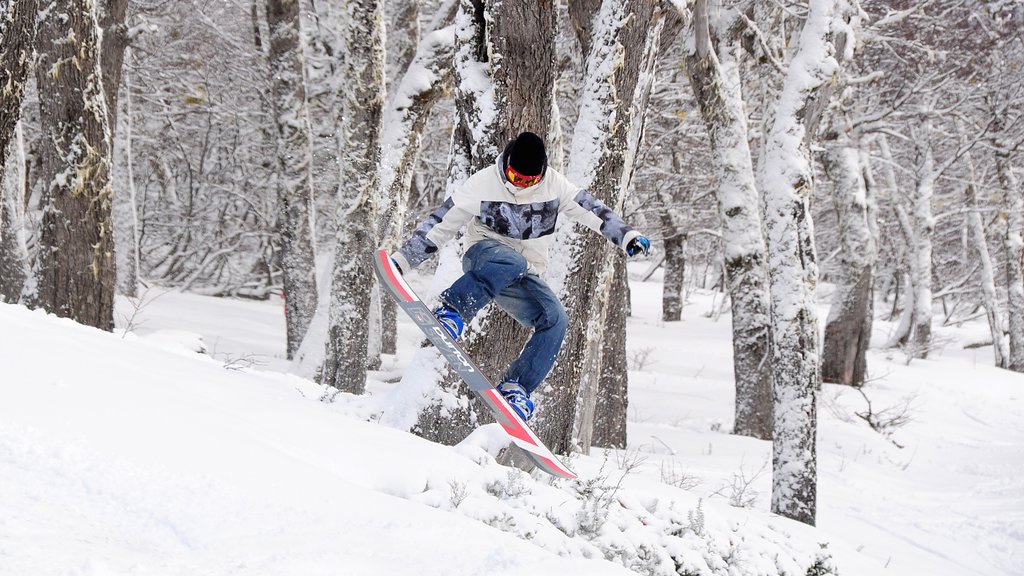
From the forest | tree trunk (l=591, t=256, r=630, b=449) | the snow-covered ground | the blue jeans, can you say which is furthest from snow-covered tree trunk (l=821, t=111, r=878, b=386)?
the blue jeans

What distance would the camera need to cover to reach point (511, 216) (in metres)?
4.16

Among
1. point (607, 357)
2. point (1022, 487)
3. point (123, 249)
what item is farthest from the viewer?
point (123, 249)

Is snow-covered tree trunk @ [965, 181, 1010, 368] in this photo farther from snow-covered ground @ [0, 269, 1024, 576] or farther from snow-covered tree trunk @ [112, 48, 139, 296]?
snow-covered tree trunk @ [112, 48, 139, 296]

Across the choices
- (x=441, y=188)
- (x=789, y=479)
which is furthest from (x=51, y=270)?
(x=441, y=188)

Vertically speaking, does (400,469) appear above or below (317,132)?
below

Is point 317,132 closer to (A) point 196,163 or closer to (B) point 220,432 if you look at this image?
(A) point 196,163

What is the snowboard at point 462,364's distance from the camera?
3.98 meters

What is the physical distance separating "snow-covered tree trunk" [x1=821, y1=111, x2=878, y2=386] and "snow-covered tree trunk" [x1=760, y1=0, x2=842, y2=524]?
20.2 feet

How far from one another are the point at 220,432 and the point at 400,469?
0.76 m

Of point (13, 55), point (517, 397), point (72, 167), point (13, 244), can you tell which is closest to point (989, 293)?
point (517, 397)

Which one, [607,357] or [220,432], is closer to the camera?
[220,432]

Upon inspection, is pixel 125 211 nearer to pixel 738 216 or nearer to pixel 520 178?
pixel 738 216

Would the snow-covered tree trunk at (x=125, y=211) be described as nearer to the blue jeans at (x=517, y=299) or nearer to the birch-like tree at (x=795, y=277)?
the blue jeans at (x=517, y=299)

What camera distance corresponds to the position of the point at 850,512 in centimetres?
743
